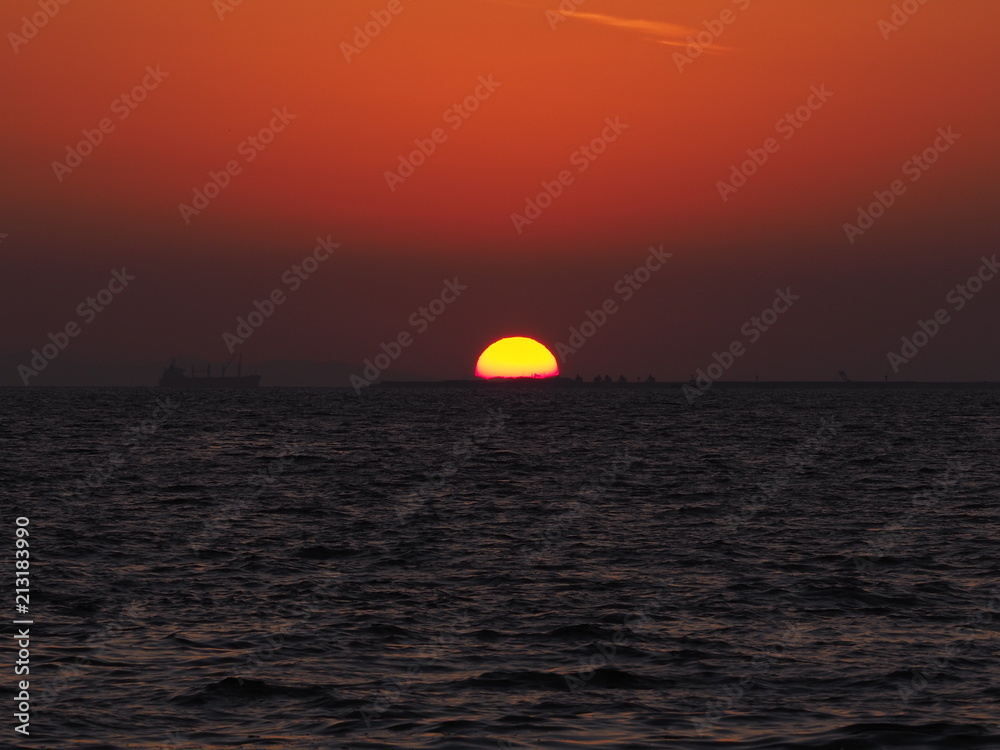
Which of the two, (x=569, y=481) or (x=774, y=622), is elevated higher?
(x=569, y=481)

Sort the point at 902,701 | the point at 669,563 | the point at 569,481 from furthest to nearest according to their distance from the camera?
the point at 569,481 → the point at 669,563 → the point at 902,701

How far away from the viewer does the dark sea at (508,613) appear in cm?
1652

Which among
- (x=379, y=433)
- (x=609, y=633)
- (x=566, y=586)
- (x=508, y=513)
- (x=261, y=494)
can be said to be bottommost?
(x=609, y=633)

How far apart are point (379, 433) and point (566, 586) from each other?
83778mm

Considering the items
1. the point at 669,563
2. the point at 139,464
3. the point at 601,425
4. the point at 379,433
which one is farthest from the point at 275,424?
the point at 669,563

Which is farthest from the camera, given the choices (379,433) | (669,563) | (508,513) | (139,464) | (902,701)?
(379,433)

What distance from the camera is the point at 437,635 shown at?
22.0 meters

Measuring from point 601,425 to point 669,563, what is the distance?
96.9 m

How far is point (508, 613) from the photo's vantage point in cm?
2416

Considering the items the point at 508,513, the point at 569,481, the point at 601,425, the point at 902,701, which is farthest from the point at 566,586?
the point at 601,425

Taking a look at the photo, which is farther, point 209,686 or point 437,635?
point 437,635

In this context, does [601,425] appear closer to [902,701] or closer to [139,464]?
[139,464]

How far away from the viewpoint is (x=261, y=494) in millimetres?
49844

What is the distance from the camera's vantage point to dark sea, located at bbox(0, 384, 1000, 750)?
16.5 metres
